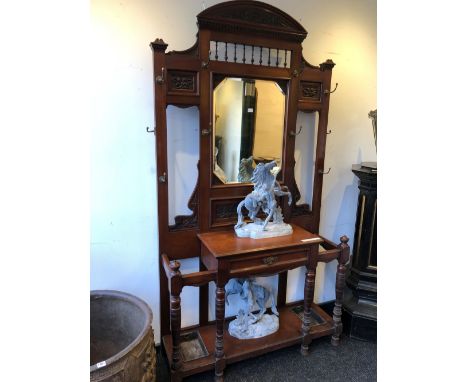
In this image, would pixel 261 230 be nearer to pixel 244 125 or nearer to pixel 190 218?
pixel 190 218

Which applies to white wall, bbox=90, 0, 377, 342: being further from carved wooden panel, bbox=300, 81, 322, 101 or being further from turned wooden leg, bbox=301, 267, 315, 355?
turned wooden leg, bbox=301, 267, 315, 355

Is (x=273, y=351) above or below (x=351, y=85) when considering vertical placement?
below

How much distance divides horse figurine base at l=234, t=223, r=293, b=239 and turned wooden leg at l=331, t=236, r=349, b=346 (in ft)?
1.28

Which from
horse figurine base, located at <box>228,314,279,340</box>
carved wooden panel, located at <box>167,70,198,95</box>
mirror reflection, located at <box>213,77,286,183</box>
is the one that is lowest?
horse figurine base, located at <box>228,314,279,340</box>

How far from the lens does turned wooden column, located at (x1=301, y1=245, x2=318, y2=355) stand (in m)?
1.71

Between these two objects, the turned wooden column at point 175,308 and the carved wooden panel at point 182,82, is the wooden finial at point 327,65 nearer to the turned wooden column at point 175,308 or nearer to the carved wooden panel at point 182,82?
the carved wooden panel at point 182,82

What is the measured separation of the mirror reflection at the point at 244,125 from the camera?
1.64 metres

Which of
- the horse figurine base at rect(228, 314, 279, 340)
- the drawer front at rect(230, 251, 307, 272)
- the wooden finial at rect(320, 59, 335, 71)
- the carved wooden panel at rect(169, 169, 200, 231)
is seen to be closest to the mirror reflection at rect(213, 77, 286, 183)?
the carved wooden panel at rect(169, 169, 200, 231)

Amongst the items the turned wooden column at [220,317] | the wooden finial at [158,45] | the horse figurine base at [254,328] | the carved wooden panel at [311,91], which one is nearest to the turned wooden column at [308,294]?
the horse figurine base at [254,328]
